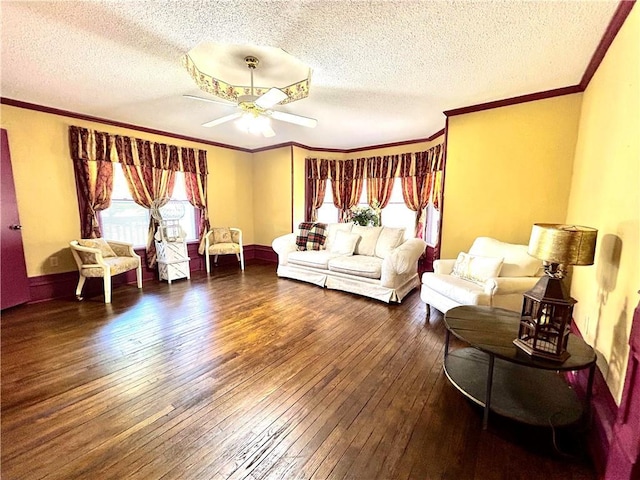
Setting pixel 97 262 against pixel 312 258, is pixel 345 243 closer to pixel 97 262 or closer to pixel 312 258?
pixel 312 258

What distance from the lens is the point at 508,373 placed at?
1.94 meters

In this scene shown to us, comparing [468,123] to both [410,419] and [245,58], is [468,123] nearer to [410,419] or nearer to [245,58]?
[245,58]

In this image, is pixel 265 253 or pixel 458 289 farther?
pixel 265 253

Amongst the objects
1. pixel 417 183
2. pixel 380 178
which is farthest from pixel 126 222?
pixel 417 183

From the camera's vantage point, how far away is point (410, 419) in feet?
5.51

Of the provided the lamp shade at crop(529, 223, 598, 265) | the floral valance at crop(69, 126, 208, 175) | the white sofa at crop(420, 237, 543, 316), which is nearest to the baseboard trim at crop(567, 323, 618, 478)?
the lamp shade at crop(529, 223, 598, 265)

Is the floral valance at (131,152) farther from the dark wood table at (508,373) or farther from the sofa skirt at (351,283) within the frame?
the dark wood table at (508,373)

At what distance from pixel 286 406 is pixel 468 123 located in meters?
3.63

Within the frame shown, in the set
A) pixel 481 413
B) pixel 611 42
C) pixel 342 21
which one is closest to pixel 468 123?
pixel 611 42

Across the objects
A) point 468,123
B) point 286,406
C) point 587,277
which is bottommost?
point 286,406

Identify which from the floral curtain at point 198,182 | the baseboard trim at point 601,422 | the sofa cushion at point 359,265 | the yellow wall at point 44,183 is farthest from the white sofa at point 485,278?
the yellow wall at point 44,183

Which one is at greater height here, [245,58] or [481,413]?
[245,58]

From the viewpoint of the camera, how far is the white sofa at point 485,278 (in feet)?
8.15

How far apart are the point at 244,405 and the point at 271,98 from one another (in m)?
2.25
